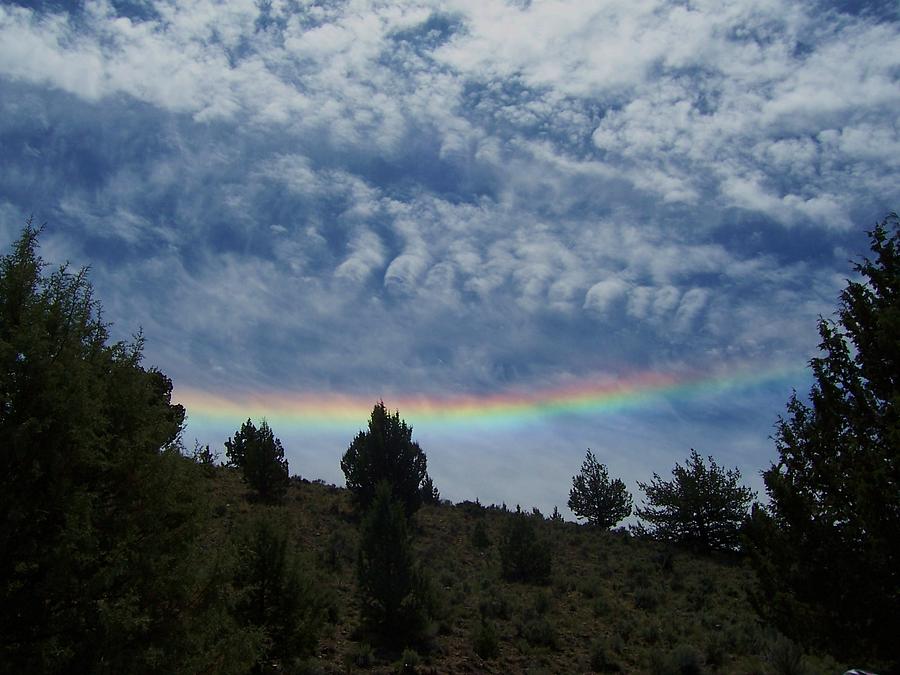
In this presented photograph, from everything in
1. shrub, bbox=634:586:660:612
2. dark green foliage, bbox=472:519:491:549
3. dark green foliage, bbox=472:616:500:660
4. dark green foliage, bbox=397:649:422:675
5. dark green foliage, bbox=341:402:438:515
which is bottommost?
dark green foliage, bbox=397:649:422:675

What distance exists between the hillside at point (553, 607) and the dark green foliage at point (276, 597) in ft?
2.16

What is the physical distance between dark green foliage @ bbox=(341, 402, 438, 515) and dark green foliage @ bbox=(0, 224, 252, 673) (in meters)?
26.0

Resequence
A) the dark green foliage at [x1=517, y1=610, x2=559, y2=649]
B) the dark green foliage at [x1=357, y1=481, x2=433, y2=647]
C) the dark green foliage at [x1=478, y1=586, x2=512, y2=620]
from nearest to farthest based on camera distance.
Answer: the dark green foliage at [x1=357, y1=481, x2=433, y2=647], the dark green foliage at [x1=517, y1=610, x2=559, y2=649], the dark green foliage at [x1=478, y1=586, x2=512, y2=620]

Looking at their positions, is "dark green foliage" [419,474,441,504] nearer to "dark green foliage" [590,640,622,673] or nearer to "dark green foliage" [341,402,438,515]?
"dark green foliage" [341,402,438,515]

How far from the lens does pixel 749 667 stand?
19422mm

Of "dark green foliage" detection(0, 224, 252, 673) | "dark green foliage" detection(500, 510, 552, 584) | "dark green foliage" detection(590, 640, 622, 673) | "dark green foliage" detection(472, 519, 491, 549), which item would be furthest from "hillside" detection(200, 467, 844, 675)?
"dark green foliage" detection(0, 224, 252, 673)

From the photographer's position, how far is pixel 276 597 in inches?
591

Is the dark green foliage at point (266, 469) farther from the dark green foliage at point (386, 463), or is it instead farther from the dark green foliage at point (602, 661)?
the dark green foliage at point (602, 661)

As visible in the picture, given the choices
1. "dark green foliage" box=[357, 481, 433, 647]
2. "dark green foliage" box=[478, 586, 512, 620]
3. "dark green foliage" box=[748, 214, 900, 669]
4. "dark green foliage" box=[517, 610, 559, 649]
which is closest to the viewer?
"dark green foliage" box=[748, 214, 900, 669]

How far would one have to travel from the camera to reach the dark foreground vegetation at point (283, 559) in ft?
22.1

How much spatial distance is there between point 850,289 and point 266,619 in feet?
43.8

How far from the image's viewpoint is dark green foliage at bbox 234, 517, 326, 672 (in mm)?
14617

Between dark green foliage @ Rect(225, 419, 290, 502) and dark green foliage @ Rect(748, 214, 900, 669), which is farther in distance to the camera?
dark green foliage @ Rect(225, 419, 290, 502)

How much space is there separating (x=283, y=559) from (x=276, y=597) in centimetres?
84
